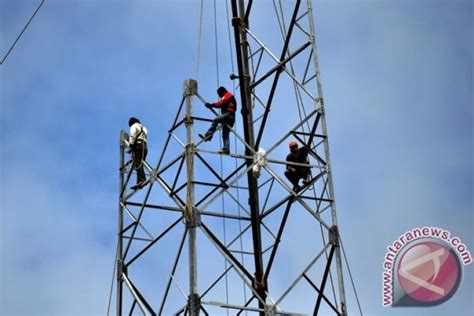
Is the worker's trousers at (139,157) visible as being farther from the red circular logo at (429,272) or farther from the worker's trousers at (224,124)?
the red circular logo at (429,272)

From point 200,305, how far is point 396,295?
573 cm

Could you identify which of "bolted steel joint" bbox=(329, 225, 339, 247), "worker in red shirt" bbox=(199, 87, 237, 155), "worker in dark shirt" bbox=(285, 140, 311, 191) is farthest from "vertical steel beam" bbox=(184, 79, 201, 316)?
"bolted steel joint" bbox=(329, 225, 339, 247)

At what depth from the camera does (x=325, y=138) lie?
29594 mm

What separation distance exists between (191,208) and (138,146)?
4.07m

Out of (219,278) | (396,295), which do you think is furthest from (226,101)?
(396,295)

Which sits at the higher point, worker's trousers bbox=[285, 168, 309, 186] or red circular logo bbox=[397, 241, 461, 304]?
worker's trousers bbox=[285, 168, 309, 186]

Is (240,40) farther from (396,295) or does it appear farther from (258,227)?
(396,295)

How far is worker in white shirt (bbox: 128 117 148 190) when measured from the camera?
29.8 m

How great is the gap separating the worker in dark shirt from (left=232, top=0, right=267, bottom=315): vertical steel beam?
3.24ft

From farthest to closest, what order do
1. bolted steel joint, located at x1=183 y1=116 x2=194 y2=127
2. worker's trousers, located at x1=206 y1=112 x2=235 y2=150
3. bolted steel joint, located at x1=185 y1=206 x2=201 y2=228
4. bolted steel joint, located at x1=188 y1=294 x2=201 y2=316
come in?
worker's trousers, located at x1=206 y1=112 x2=235 y2=150, bolted steel joint, located at x1=183 y1=116 x2=194 y2=127, bolted steel joint, located at x1=185 y1=206 x2=201 y2=228, bolted steel joint, located at x1=188 y1=294 x2=201 y2=316

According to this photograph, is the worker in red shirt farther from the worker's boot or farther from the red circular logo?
the red circular logo

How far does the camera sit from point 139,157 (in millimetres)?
30219

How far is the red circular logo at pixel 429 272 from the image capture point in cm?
2870

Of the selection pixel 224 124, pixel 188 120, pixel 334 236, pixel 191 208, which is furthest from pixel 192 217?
pixel 334 236
